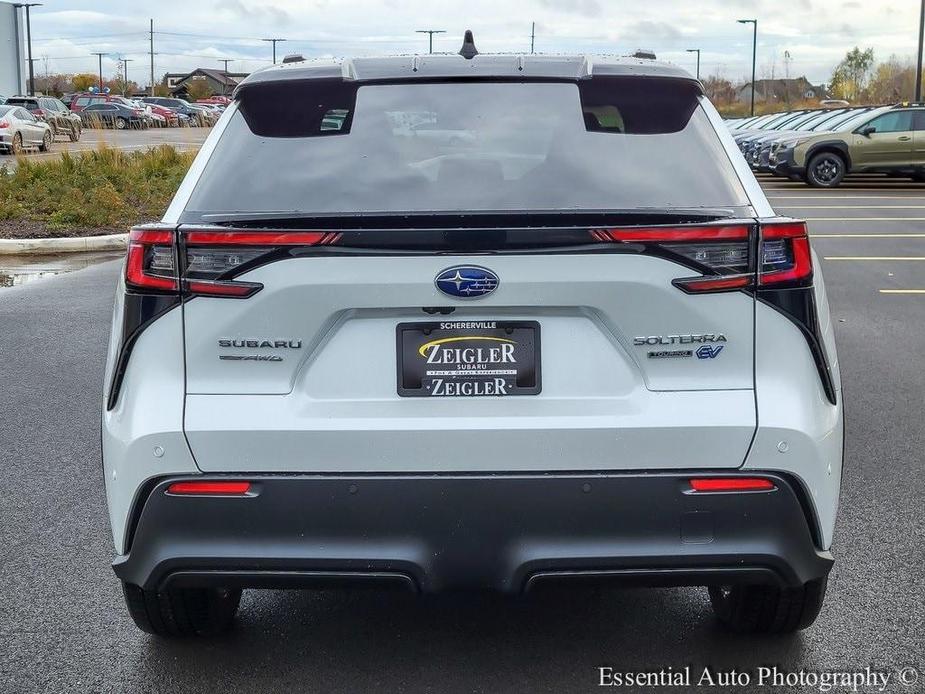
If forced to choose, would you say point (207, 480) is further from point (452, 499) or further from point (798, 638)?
point (798, 638)

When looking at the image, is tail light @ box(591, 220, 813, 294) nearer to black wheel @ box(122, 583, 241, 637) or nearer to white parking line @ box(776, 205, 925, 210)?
black wheel @ box(122, 583, 241, 637)

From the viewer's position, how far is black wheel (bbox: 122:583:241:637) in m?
3.57

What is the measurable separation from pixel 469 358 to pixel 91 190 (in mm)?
16715

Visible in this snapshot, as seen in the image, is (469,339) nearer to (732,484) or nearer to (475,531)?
(475,531)

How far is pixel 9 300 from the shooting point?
11.2 m

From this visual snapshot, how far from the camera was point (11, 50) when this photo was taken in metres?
84.5

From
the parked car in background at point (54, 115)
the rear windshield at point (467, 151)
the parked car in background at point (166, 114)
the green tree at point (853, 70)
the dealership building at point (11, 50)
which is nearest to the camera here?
the rear windshield at point (467, 151)

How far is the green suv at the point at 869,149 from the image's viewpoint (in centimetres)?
2577

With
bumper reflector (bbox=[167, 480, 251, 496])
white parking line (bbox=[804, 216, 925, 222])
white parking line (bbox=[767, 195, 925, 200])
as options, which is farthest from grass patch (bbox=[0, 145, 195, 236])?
bumper reflector (bbox=[167, 480, 251, 496])

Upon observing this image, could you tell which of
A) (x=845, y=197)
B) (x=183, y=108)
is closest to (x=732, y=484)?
(x=845, y=197)

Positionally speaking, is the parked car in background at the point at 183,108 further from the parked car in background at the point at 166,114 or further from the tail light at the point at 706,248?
the tail light at the point at 706,248

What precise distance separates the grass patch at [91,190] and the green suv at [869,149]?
13.1 m

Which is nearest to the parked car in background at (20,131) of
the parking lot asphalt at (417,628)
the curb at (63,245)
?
the curb at (63,245)

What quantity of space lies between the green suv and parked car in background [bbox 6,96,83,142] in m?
28.2
